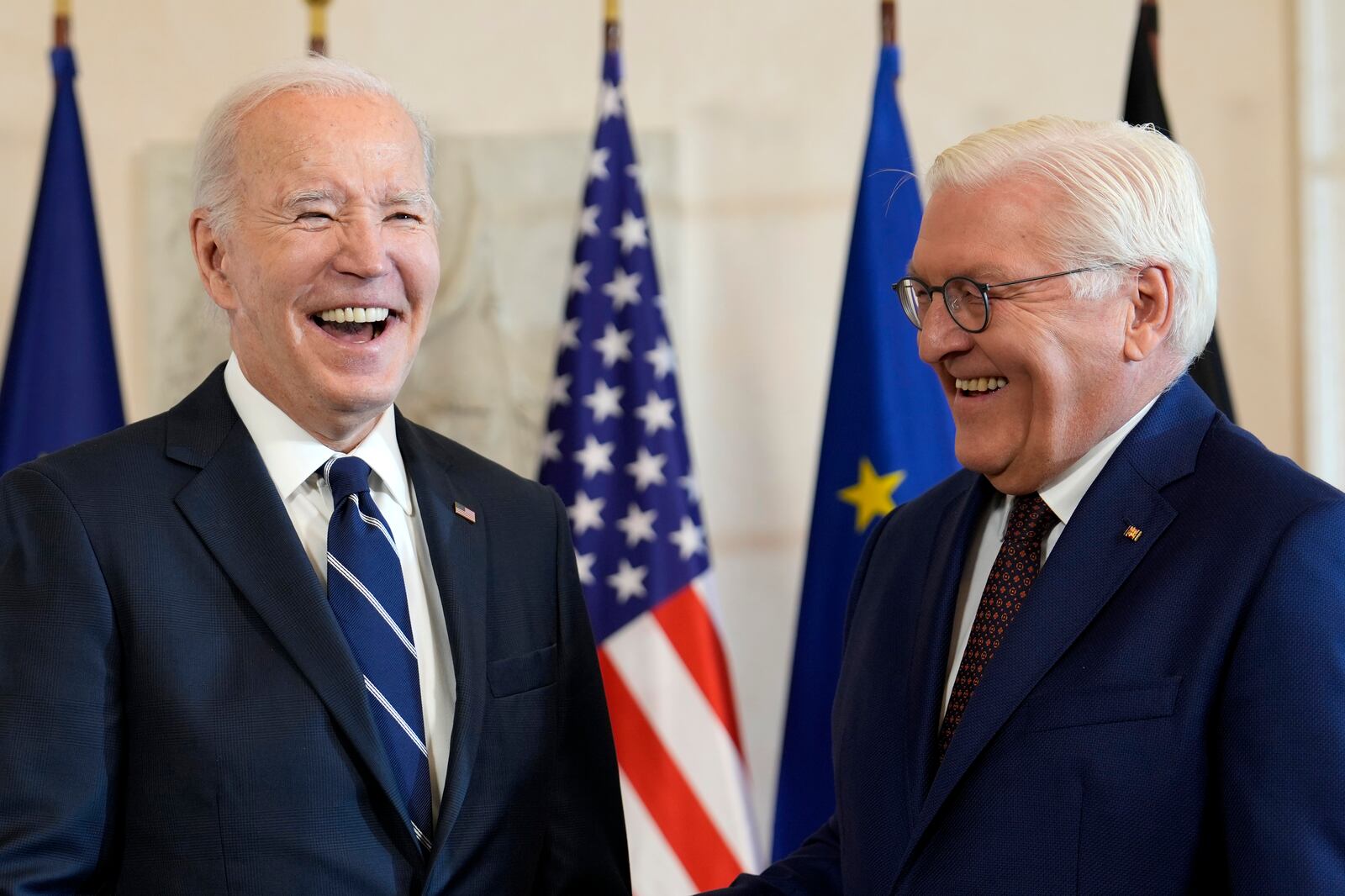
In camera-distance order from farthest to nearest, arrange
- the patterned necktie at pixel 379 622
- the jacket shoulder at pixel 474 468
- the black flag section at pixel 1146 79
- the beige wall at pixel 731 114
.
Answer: the beige wall at pixel 731 114 → the black flag section at pixel 1146 79 → the jacket shoulder at pixel 474 468 → the patterned necktie at pixel 379 622

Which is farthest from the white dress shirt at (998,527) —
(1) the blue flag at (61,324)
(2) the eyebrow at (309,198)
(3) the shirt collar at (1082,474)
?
(1) the blue flag at (61,324)

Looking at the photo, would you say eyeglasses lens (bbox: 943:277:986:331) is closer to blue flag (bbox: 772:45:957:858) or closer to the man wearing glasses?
the man wearing glasses

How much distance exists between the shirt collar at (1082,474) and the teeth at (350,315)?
0.85 metres

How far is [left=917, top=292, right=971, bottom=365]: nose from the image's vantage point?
165 centimetres

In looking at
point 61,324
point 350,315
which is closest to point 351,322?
point 350,315

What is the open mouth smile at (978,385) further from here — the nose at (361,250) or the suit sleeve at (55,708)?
the suit sleeve at (55,708)

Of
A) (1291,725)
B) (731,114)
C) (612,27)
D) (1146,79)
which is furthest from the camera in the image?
(731,114)

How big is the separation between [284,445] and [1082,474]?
96cm

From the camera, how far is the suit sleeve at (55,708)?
1.40 m

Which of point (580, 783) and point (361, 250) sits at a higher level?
point (361, 250)

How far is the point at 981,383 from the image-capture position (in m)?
1.68

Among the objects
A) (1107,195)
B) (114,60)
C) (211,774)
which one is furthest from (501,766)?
(114,60)

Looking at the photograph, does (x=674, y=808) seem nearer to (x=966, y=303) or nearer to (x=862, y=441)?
(x=862, y=441)

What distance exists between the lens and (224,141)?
167 centimetres
